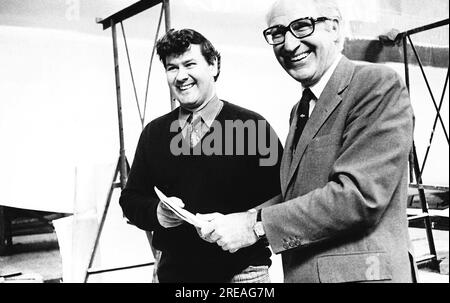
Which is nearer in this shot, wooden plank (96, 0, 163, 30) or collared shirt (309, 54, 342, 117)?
collared shirt (309, 54, 342, 117)

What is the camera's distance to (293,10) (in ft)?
3.07

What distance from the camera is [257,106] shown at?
A: 1.54m

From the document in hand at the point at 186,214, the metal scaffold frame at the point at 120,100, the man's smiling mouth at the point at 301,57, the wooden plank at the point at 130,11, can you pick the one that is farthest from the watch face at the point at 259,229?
the wooden plank at the point at 130,11

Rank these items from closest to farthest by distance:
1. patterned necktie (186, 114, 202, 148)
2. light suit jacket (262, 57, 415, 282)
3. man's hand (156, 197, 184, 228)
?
light suit jacket (262, 57, 415, 282) < man's hand (156, 197, 184, 228) < patterned necktie (186, 114, 202, 148)

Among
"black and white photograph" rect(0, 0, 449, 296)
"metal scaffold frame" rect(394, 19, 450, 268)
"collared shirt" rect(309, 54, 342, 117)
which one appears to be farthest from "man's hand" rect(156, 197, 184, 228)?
"metal scaffold frame" rect(394, 19, 450, 268)

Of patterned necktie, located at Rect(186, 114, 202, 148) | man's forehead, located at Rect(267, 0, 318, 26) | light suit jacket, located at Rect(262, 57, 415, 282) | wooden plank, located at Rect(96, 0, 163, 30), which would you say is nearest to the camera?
light suit jacket, located at Rect(262, 57, 415, 282)

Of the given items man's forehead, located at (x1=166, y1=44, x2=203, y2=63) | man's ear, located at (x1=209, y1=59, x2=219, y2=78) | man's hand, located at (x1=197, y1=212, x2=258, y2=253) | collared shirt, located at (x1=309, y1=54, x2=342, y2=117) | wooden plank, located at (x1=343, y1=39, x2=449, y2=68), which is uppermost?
wooden plank, located at (x1=343, y1=39, x2=449, y2=68)

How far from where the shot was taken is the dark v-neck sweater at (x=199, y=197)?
1136 mm

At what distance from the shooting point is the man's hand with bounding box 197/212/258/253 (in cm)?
91

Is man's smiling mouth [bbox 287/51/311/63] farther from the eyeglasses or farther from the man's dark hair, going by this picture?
the man's dark hair

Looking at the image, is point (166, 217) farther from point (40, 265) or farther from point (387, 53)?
point (387, 53)

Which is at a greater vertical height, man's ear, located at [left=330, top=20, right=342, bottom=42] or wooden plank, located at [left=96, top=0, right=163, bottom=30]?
wooden plank, located at [left=96, top=0, right=163, bottom=30]

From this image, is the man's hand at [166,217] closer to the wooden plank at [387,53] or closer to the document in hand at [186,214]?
the document in hand at [186,214]

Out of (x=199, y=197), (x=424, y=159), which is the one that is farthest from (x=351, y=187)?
(x=424, y=159)
